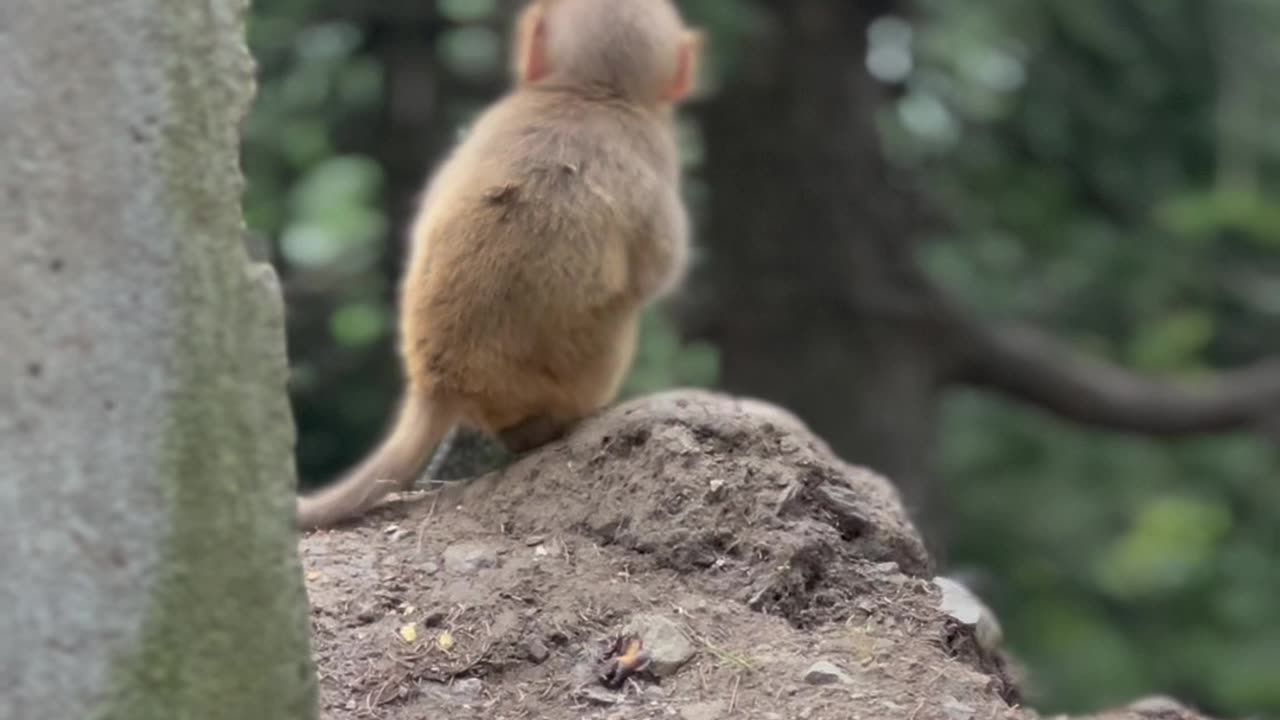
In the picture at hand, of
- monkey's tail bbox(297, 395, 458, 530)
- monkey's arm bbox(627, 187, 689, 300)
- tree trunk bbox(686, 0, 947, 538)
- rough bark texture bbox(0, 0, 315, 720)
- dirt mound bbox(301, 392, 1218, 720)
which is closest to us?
rough bark texture bbox(0, 0, 315, 720)

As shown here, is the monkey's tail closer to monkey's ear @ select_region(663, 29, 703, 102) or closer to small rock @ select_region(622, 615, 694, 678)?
small rock @ select_region(622, 615, 694, 678)

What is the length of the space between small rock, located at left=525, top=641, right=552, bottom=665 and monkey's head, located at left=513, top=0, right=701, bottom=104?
1.69m

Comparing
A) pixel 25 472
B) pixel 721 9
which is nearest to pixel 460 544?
pixel 25 472

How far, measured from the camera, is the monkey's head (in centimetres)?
419

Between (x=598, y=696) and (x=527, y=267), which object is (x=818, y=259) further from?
(x=598, y=696)

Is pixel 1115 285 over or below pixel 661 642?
below

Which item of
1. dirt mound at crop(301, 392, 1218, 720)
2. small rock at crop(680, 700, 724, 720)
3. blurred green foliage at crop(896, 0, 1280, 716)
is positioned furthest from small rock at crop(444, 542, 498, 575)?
blurred green foliage at crop(896, 0, 1280, 716)

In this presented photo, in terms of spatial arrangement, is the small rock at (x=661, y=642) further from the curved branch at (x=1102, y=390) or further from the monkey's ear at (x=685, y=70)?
the curved branch at (x=1102, y=390)

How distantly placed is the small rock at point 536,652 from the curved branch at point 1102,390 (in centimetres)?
537

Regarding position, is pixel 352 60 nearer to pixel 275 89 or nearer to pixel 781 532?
pixel 275 89

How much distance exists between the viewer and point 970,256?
33.2ft

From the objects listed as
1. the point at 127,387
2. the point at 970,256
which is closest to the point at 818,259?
the point at 970,256

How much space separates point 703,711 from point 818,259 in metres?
5.34

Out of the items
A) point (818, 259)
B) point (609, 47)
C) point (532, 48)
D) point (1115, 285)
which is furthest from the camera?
point (1115, 285)
